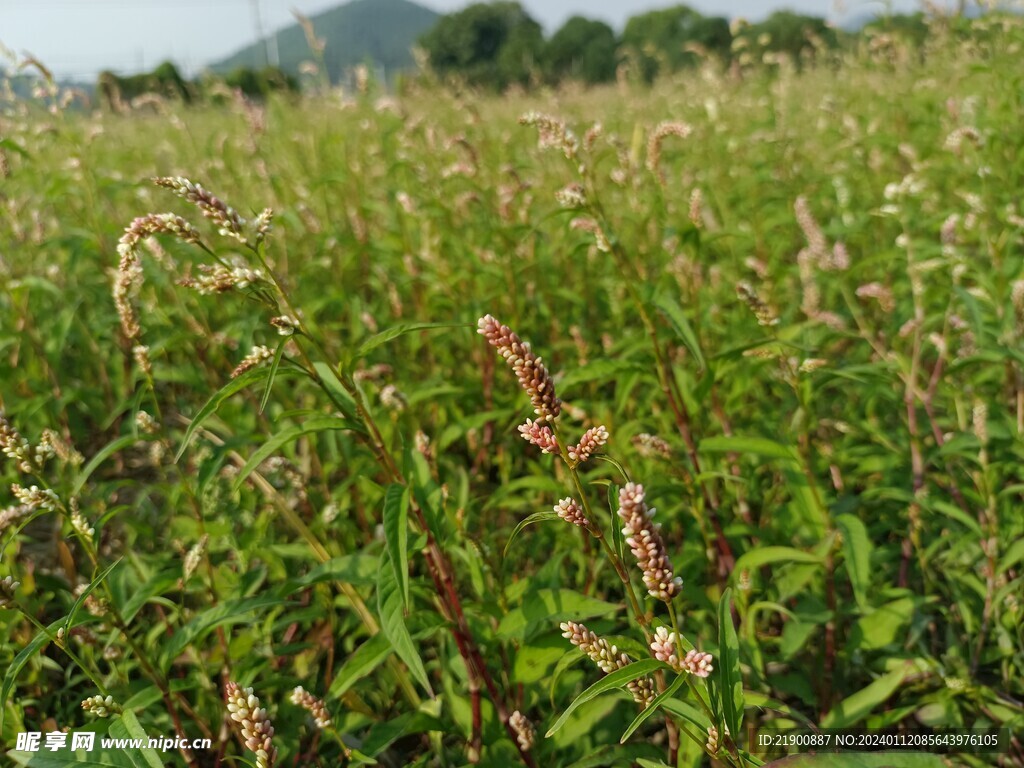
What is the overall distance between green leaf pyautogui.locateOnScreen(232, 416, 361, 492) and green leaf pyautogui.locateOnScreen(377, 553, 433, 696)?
302 mm

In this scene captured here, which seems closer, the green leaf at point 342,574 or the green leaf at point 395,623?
the green leaf at point 395,623

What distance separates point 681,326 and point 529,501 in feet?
2.87

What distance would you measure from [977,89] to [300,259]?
6.48 meters

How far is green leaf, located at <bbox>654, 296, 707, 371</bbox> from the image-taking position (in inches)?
73.6

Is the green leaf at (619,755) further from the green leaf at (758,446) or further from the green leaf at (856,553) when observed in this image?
the green leaf at (758,446)

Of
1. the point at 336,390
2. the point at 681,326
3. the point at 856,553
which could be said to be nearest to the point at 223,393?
the point at 336,390

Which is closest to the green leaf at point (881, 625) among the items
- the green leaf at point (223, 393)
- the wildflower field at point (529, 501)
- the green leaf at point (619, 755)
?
the wildflower field at point (529, 501)

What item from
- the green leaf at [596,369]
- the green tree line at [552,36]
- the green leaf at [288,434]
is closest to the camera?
the green leaf at [288,434]

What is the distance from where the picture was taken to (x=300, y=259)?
4820mm

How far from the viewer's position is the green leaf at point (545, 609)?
1.63 m

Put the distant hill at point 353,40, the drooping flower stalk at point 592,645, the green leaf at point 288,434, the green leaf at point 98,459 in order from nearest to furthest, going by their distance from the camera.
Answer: the drooping flower stalk at point 592,645
the green leaf at point 288,434
the green leaf at point 98,459
the distant hill at point 353,40

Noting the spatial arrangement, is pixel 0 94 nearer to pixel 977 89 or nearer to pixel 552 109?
pixel 552 109

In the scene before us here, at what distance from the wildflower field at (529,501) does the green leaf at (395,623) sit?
0.01 metres

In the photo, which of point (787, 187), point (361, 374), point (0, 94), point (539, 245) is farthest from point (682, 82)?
point (361, 374)
